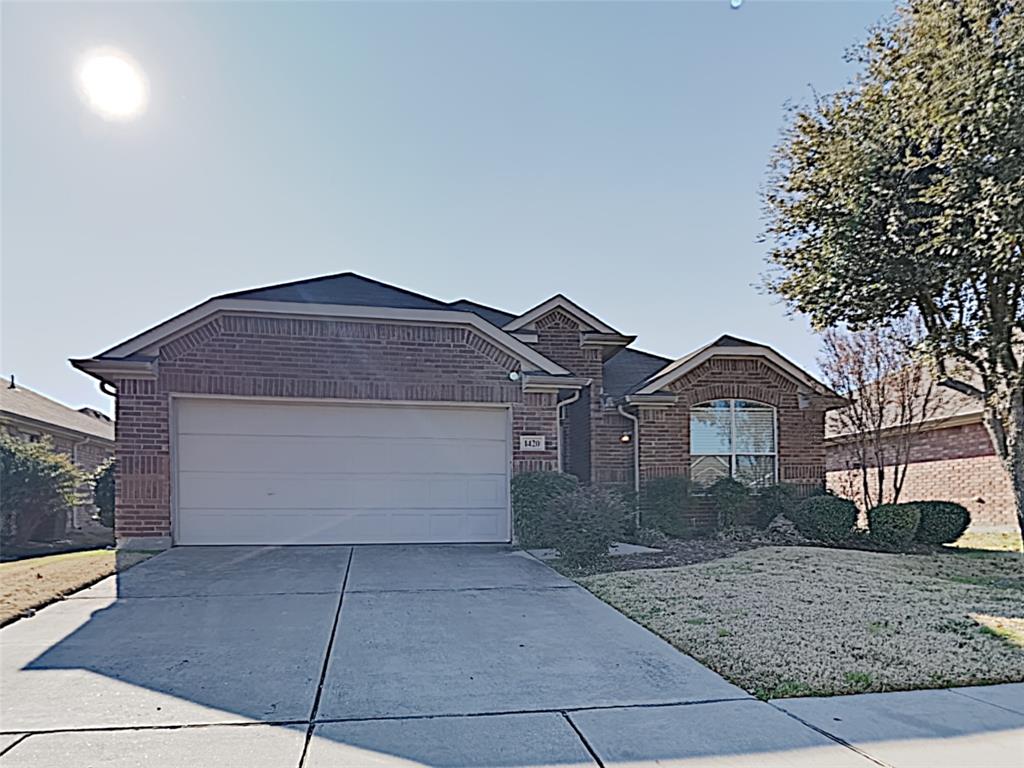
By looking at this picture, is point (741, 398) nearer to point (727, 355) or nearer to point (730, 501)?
point (727, 355)

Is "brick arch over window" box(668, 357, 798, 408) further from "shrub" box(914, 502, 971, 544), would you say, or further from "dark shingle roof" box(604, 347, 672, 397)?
"shrub" box(914, 502, 971, 544)

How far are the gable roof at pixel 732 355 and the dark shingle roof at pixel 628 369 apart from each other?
39.2 inches

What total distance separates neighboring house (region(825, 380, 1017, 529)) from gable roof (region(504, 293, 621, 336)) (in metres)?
5.56

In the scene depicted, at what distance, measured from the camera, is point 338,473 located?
36.1 ft

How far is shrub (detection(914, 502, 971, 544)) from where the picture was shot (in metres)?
11.8

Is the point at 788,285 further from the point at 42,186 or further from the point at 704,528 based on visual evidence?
the point at 42,186

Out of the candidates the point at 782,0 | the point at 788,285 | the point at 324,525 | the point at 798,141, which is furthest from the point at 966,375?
the point at 324,525

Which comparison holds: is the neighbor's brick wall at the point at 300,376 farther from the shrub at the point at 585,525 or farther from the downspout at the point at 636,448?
the downspout at the point at 636,448

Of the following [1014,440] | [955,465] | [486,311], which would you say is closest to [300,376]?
[486,311]

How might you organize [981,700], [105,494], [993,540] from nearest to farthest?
[981,700]
[105,494]
[993,540]

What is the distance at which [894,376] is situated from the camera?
1352cm

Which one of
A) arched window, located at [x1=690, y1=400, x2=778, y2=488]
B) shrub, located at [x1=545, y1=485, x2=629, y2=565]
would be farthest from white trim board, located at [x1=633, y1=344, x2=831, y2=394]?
shrub, located at [x1=545, y1=485, x2=629, y2=565]

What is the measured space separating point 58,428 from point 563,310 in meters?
14.5

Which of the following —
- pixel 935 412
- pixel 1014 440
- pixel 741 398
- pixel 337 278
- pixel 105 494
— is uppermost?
pixel 337 278
